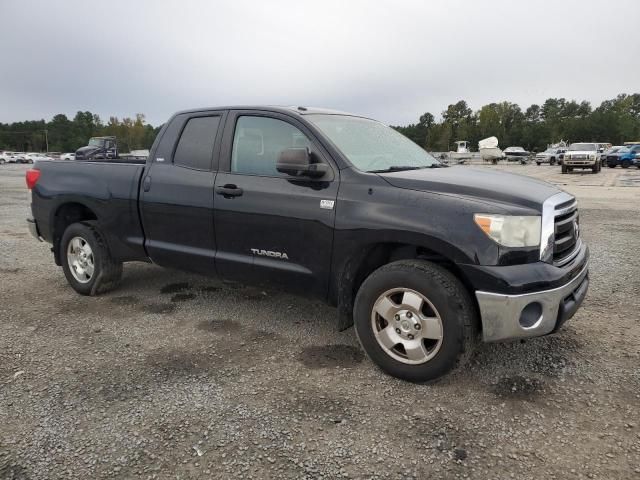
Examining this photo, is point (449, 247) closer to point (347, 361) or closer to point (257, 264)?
point (347, 361)

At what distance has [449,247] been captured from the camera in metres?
2.94

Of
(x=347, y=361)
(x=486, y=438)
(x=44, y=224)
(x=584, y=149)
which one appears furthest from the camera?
(x=584, y=149)

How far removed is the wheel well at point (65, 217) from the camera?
5117mm

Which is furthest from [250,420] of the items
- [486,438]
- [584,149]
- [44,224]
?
[584,149]

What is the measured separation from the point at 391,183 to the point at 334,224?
18.8 inches

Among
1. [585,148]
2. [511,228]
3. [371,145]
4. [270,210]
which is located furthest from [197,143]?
[585,148]

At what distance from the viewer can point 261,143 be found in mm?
3879

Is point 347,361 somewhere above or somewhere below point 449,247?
below

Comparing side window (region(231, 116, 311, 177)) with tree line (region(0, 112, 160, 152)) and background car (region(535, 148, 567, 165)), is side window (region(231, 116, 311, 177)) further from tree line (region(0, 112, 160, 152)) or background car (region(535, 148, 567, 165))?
tree line (region(0, 112, 160, 152))

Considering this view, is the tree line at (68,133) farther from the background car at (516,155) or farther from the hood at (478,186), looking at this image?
the hood at (478,186)

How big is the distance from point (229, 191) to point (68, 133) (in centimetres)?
12434

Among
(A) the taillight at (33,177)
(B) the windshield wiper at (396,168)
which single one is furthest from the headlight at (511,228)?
(A) the taillight at (33,177)

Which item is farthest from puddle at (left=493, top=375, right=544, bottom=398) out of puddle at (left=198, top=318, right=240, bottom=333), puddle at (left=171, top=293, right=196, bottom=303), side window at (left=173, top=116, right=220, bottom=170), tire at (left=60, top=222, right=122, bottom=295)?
tire at (left=60, top=222, right=122, bottom=295)

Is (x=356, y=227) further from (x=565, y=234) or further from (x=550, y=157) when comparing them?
(x=550, y=157)
